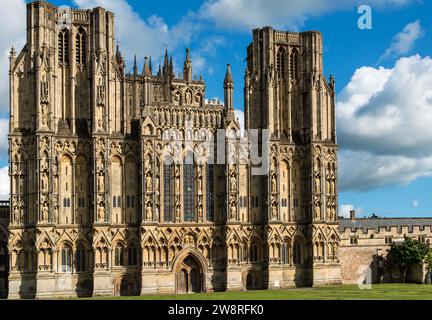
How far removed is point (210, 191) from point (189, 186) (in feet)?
8.40

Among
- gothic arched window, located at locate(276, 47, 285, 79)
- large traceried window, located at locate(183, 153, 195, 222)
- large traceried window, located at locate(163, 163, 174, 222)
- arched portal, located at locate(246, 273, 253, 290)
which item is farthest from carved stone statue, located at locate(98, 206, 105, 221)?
gothic arched window, located at locate(276, 47, 285, 79)

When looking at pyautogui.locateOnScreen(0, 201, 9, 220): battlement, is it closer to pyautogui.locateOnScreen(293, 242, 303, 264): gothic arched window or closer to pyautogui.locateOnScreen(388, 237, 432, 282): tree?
pyautogui.locateOnScreen(293, 242, 303, 264): gothic arched window

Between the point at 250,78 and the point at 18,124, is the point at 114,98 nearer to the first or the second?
the point at 18,124

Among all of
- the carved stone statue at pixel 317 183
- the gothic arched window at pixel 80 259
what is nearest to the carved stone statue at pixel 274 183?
the carved stone statue at pixel 317 183

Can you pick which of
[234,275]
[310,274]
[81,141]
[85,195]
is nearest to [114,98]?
[81,141]

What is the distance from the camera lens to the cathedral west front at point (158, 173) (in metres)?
71.5

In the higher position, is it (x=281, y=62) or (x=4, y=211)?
(x=281, y=62)

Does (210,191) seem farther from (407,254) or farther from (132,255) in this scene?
(407,254)

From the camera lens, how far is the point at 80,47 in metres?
76.1

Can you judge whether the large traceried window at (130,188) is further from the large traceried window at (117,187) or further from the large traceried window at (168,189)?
the large traceried window at (168,189)

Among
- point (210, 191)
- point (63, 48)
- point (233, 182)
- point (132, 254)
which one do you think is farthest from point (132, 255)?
point (63, 48)

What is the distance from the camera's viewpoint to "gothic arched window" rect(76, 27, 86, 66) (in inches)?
2992

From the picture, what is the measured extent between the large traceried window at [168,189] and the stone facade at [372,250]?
22552 millimetres

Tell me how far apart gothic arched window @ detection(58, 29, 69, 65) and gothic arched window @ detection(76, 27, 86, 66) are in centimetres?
117
